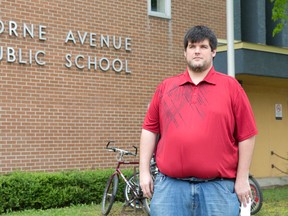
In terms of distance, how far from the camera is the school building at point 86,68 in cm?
958

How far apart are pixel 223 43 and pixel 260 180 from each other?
4068 mm

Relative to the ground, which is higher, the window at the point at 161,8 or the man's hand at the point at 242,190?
the window at the point at 161,8

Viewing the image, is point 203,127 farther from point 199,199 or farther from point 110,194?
point 110,194

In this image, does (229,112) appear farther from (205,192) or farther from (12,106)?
(12,106)

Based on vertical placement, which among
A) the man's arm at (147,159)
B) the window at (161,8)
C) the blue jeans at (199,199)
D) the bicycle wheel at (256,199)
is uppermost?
the window at (161,8)

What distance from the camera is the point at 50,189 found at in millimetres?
8984

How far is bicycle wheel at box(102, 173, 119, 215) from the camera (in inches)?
321

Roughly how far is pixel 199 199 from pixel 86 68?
24.2 ft

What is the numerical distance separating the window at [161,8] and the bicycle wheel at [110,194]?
459 centimetres

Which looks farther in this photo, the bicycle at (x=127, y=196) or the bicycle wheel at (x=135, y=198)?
the bicycle at (x=127, y=196)

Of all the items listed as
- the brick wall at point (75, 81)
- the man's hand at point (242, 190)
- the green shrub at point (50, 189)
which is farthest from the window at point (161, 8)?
the man's hand at point (242, 190)

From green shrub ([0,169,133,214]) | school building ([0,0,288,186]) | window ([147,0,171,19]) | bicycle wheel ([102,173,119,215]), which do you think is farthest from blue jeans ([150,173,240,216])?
window ([147,0,171,19])

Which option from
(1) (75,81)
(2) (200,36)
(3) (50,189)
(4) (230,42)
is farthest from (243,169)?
(1) (75,81)

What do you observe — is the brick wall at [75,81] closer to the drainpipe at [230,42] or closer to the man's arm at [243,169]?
the drainpipe at [230,42]
